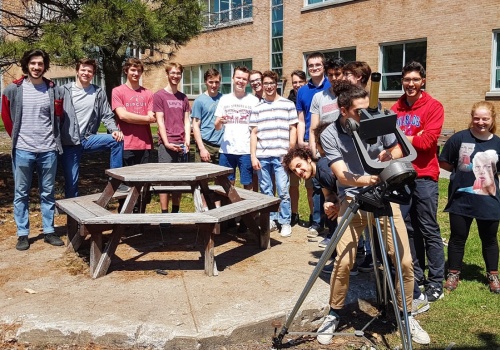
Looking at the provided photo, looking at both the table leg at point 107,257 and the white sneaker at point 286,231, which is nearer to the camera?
the table leg at point 107,257

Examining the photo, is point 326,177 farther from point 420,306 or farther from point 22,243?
point 22,243

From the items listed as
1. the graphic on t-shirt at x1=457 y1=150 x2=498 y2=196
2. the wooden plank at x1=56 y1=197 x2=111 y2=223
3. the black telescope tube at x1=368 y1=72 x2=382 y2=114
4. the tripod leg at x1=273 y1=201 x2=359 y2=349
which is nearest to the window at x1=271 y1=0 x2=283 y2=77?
the wooden plank at x1=56 y1=197 x2=111 y2=223

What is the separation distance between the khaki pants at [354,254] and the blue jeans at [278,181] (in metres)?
2.08

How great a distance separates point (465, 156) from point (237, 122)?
2508 mm

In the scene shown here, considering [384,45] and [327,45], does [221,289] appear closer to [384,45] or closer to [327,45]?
[384,45]

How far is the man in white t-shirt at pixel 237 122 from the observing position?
239 inches

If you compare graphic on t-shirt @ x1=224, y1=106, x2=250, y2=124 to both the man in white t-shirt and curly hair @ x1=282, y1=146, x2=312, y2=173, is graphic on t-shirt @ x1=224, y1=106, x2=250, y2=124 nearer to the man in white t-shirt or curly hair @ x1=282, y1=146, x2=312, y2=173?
the man in white t-shirt

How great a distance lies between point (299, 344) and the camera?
3.67 metres

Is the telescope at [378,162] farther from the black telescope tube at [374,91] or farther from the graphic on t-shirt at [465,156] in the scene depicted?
the graphic on t-shirt at [465,156]

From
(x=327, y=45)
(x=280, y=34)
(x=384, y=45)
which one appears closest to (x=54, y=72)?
(x=280, y=34)

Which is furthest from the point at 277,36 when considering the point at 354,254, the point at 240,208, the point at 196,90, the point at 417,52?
the point at 354,254

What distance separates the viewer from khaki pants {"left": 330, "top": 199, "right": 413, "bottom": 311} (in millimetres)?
3600

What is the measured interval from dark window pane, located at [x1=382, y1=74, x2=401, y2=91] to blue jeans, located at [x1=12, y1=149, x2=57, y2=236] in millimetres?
13423

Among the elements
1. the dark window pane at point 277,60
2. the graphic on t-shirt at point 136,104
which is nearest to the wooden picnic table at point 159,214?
the graphic on t-shirt at point 136,104
